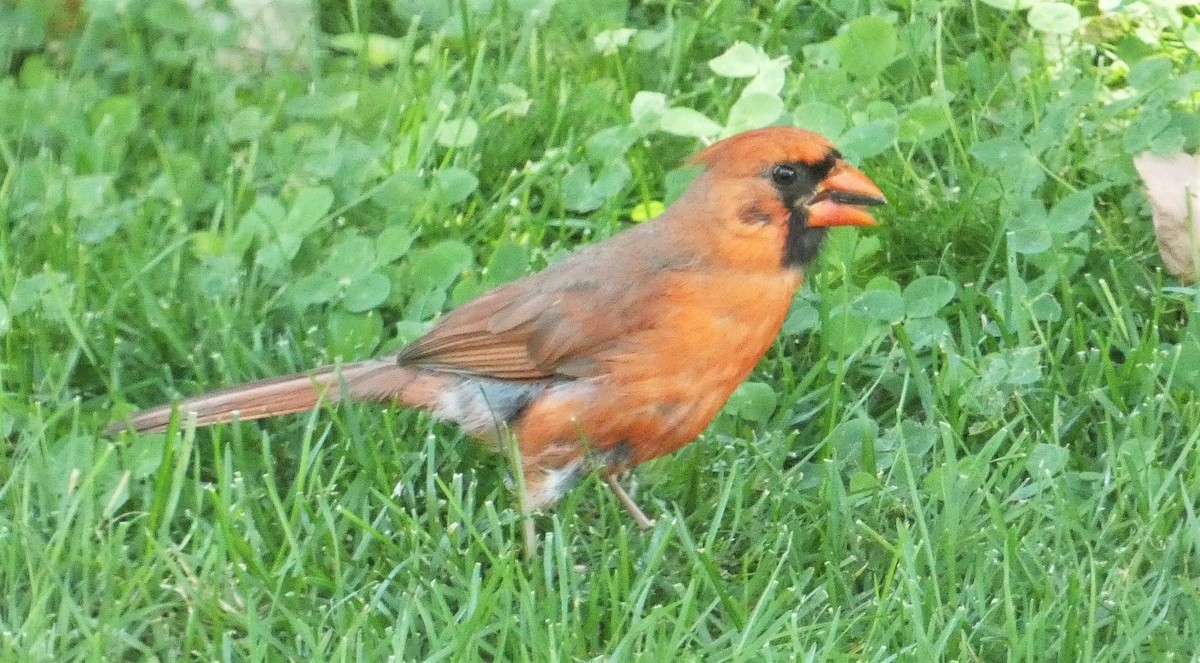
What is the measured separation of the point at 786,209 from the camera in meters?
3.41

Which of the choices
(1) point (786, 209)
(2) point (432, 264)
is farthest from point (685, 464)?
(2) point (432, 264)

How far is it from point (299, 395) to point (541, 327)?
1.55ft

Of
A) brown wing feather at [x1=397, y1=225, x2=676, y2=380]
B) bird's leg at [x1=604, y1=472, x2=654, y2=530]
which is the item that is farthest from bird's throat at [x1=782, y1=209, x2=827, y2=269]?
bird's leg at [x1=604, y1=472, x2=654, y2=530]

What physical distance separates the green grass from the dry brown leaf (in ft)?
0.18

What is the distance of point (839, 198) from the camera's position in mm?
3414

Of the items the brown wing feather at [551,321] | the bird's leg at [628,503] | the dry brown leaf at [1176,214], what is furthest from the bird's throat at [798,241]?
the dry brown leaf at [1176,214]

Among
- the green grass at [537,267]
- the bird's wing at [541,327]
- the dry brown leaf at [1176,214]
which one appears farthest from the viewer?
the dry brown leaf at [1176,214]

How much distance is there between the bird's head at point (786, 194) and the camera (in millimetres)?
3385

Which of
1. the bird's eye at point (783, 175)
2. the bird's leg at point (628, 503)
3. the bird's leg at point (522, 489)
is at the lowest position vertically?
the bird's leg at point (628, 503)

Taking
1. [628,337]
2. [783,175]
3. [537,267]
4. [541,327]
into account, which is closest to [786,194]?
[783,175]

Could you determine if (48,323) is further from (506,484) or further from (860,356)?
(860,356)

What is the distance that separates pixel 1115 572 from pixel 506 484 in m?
1.10

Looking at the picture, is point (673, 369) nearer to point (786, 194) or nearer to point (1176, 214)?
point (786, 194)

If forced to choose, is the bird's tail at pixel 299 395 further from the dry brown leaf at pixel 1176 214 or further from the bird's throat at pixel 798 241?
the dry brown leaf at pixel 1176 214
